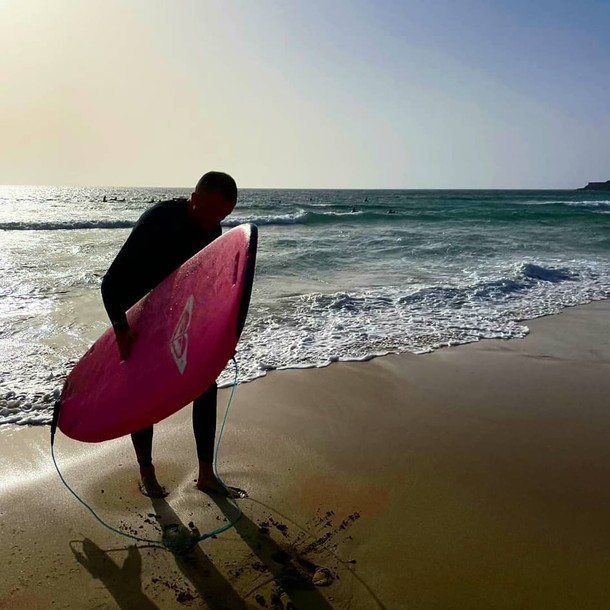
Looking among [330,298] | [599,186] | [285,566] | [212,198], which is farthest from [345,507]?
[599,186]

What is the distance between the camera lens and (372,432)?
3367 millimetres

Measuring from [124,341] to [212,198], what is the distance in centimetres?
81

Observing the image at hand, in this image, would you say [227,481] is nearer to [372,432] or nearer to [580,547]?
[372,432]

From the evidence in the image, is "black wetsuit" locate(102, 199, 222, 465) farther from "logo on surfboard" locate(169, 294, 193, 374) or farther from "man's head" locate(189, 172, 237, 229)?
"logo on surfboard" locate(169, 294, 193, 374)

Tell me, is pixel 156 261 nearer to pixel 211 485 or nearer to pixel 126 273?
pixel 126 273

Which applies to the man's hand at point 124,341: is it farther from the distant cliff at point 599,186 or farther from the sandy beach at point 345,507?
the distant cliff at point 599,186

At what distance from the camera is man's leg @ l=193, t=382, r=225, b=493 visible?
8.46ft

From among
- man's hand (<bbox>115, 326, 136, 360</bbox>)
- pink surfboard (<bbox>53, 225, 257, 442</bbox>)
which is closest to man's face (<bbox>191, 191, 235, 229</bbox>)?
pink surfboard (<bbox>53, 225, 257, 442</bbox>)

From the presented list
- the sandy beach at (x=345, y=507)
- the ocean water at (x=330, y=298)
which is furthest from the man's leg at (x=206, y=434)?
the ocean water at (x=330, y=298)

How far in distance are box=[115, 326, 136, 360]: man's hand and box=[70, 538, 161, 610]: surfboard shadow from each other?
84cm

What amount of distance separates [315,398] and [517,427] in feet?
4.68

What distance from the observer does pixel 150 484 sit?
8.72 ft

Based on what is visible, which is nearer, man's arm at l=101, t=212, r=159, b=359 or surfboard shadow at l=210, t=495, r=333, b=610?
surfboard shadow at l=210, t=495, r=333, b=610

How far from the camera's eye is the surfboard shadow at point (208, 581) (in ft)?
6.32
